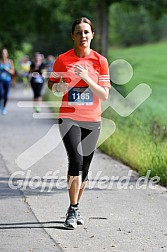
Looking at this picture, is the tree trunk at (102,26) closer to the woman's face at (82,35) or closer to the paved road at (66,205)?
the paved road at (66,205)

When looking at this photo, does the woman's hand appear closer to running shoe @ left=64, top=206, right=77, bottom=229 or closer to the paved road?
running shoe @ left=64, top=206, right=77, bottom=229

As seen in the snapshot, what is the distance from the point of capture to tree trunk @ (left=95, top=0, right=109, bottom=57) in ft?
107

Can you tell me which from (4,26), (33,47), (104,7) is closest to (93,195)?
(104,7)

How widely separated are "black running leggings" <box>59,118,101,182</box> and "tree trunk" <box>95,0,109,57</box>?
24569mm

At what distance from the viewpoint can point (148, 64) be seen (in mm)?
69000

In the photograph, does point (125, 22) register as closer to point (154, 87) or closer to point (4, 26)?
point (4, 26)

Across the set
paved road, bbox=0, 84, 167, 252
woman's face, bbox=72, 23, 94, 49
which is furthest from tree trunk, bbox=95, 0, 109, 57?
woman's face, bbox=72, 23, 94, 49

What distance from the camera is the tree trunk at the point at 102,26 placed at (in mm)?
32719

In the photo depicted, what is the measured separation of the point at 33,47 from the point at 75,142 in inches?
2814

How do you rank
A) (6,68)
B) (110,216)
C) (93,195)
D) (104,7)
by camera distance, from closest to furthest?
(110,216) → (93,195) → (6,68) → (104,7)

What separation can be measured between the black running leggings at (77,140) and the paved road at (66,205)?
64cm

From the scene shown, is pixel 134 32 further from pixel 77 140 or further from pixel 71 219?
pixel 71 219

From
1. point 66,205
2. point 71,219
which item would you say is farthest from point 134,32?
point 71,219

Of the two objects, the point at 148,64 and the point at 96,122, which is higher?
the point at 96,122
